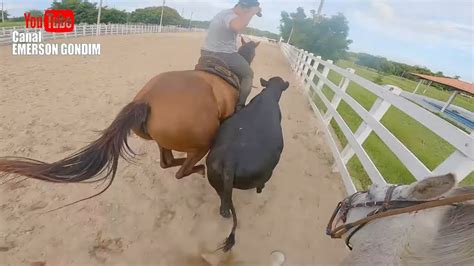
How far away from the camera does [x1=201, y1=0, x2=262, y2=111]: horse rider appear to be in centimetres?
301

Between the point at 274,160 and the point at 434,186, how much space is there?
1.61 metres

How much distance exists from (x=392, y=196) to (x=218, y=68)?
2.24 meters

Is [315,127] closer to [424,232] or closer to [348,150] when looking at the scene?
[348,150]

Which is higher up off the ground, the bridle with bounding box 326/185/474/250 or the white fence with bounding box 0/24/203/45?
the bridle with bounding box 326/185/474/250

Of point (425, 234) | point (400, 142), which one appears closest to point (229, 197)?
point (425, 234)

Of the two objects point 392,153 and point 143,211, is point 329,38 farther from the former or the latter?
point 143,211

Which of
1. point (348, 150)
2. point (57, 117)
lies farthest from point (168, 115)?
point (57, 117)

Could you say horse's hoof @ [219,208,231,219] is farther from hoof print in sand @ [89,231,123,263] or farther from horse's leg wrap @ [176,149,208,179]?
hoof print in sand @ [89,231,123,263]

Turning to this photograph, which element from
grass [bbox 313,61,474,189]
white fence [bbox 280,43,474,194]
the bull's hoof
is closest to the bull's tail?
the bull's hoof

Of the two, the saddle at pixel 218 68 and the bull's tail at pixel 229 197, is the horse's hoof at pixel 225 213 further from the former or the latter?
the saddle at pixel 218 68

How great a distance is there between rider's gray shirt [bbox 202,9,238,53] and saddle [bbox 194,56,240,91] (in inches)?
11.5

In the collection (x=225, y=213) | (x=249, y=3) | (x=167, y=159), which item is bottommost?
(x=225, y=213)

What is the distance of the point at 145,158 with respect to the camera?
3646 mm

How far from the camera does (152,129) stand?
2.31 m
